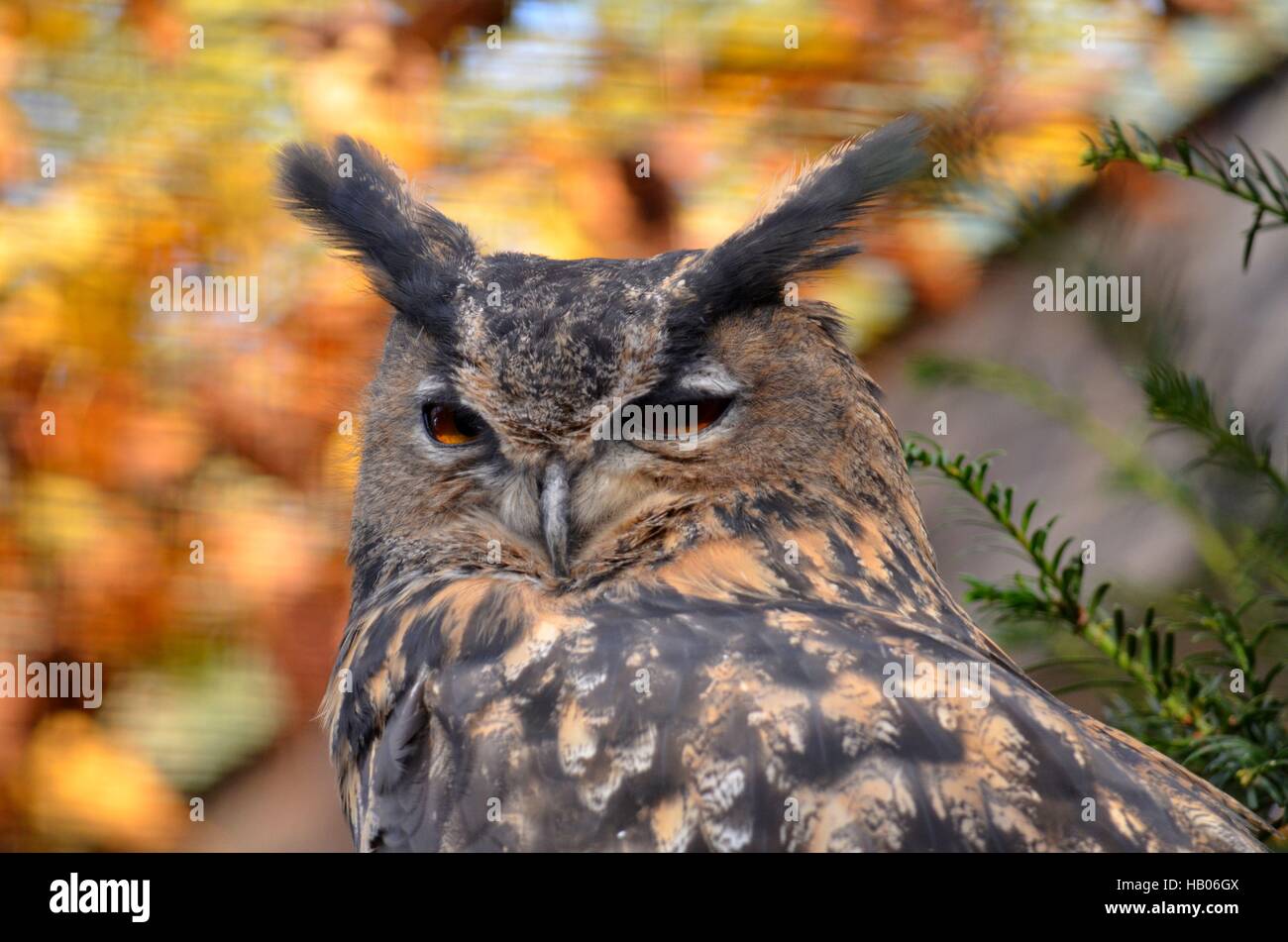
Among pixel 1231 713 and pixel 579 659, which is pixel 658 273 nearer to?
pixel 579 659

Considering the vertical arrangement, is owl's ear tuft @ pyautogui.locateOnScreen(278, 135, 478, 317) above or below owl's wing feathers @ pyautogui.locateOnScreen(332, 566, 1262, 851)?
above

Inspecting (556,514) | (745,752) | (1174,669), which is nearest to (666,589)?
(556,514)

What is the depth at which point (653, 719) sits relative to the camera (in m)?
1.21

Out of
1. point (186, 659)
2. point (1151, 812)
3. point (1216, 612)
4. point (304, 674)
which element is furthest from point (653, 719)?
point (186, 659)

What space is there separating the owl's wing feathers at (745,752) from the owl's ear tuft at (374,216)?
509 millimetres

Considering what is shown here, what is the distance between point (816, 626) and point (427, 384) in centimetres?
55

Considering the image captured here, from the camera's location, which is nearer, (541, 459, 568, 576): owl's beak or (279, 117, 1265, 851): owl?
(279, 117, 1265, 851): owl

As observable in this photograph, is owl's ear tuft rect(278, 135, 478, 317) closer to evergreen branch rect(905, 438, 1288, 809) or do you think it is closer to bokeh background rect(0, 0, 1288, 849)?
bokeh background rect(0, 0, 1288, 849)

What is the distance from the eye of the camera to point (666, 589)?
1.42m

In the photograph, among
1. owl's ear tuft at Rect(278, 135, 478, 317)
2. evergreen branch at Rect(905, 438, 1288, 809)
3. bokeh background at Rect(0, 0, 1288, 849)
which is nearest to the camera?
evergreen branch at Rect(905, 438, 1288, 809)

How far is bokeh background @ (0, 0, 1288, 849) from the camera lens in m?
2.16

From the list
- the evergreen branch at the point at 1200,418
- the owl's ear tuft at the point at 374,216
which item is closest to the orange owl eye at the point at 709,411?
the owl's ear tuft at the point at 374,216

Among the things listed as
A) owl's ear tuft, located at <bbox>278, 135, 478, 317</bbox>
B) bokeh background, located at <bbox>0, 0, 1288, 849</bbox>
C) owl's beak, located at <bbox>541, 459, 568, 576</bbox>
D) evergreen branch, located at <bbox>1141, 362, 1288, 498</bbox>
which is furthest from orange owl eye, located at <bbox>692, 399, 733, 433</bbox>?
bokeh background, located at <bbox>0, 0, 1288, 849</bbox>

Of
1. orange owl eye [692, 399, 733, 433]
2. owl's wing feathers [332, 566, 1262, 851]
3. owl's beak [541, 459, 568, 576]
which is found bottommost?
owl's wing feathers [332, 566, 1262, 851]
